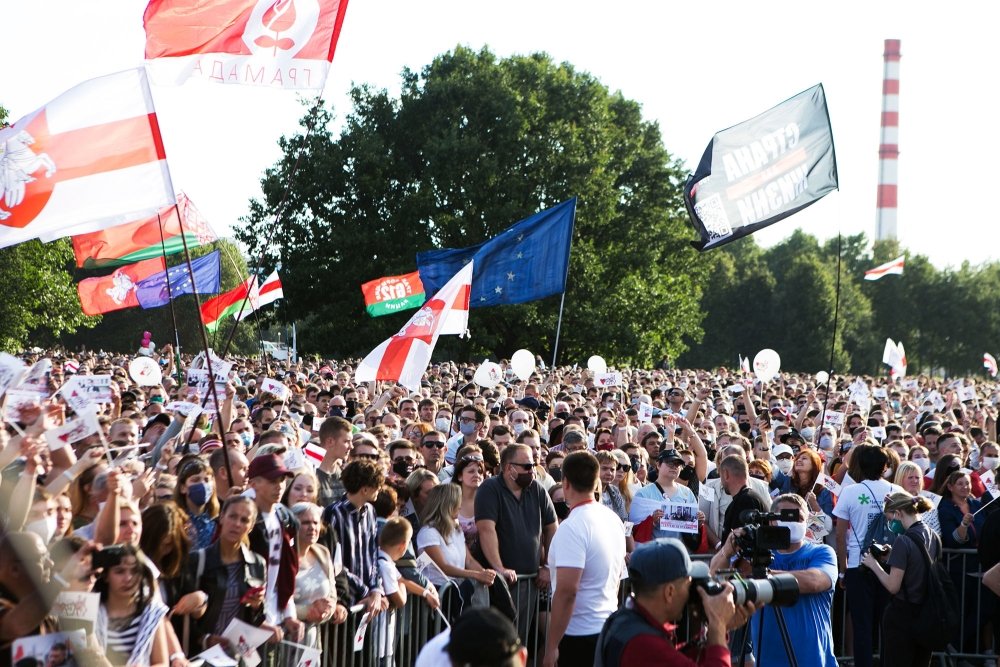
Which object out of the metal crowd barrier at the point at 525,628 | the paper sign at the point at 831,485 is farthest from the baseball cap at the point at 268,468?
the paper sign at the point at 831,485

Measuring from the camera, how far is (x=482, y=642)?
3439 millimetres

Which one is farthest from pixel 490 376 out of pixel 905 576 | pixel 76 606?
pixel 76 606

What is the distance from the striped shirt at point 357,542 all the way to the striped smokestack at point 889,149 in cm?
9339

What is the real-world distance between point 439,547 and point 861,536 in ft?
12.1

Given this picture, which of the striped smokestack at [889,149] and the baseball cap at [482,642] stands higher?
the striped smokestack at [889,149]

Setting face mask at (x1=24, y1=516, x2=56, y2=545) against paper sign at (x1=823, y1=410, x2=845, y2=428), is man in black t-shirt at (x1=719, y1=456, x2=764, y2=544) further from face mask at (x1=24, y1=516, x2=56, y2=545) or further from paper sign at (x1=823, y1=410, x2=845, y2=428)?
paper sign at (x1=823, y1=410, x2=845, y2=428)

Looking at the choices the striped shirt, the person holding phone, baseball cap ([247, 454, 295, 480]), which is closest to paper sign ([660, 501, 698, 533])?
the striped shirt

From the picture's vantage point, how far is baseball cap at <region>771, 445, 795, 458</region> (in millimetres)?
12460

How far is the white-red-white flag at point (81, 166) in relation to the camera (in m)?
7.98

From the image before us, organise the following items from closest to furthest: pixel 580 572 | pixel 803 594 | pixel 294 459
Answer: pixel 803 594 → pixel 580 572 → pixel 294 459

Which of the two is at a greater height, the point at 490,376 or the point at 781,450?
the point at 490,376

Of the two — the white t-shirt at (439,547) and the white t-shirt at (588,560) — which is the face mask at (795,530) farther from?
the white t-shirt at (439,547)

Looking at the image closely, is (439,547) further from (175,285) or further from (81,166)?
(175,285)

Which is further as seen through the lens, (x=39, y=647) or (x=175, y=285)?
(x=175, y=285)
